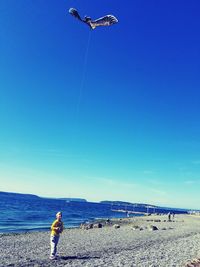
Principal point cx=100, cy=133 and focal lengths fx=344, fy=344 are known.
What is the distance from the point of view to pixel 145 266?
15984 millimetres

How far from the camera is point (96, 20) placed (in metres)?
14.9

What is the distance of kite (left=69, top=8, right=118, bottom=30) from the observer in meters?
14.4

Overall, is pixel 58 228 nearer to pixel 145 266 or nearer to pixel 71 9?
pixel 145 266

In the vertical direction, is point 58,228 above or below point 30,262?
above

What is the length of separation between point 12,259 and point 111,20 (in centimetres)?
1265

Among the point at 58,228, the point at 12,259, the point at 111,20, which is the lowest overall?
the point at 12,259

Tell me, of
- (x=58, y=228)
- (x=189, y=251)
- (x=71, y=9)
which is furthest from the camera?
(x=189, y=251)

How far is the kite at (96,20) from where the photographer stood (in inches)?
568

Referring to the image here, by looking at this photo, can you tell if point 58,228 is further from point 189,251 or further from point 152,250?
point 189,251

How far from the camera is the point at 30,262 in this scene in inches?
653

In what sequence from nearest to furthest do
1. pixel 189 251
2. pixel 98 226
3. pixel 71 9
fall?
pixel 71 9, pixel 189 251, pixel 98 226

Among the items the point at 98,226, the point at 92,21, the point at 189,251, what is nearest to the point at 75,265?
Answer: the point at 189,251

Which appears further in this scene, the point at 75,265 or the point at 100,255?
the point at 100,255

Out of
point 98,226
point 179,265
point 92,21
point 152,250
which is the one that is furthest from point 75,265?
point 98,226
